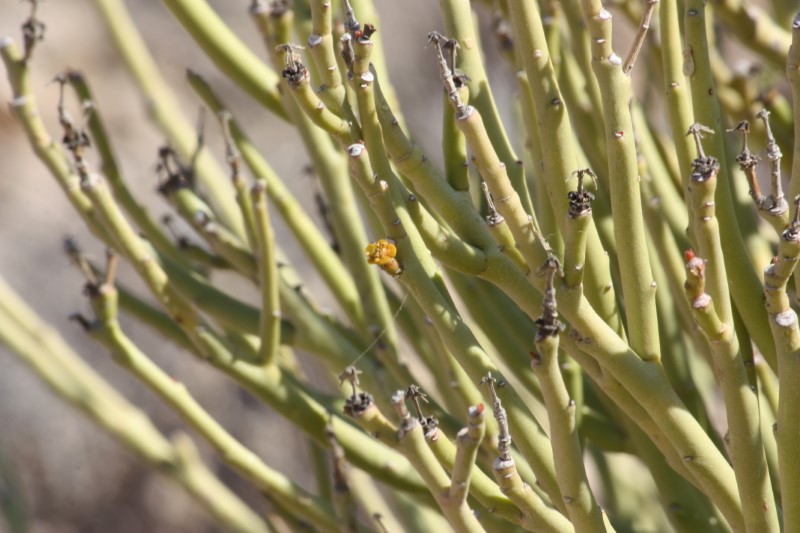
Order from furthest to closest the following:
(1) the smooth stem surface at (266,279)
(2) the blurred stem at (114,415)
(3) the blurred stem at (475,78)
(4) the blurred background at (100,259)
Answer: (4) the blurred background at (100,259), (2) the blurred stem at (114,415), (1) the smooth stem surface at (266,279), (3) the blurred stem at (475,78)

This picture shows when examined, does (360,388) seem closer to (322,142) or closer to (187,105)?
(322,142)

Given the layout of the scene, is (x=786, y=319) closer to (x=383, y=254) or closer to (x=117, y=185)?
(x=383, y=254)

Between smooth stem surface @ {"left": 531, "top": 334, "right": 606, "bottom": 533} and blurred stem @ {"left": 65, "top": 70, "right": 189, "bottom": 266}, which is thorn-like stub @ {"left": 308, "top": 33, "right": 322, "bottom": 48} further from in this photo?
blurred stem @ {"left": 65, "top": 70, "right": 189, "bottom": 266}

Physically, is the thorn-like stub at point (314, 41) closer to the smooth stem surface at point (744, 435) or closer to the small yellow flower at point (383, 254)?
the small yellow flower at point (383, 254)

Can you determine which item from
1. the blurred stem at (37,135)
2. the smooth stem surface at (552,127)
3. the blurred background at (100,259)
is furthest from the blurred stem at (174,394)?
the blurred background at (100,259)

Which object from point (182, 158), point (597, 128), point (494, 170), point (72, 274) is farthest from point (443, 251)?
point (72, 274)
